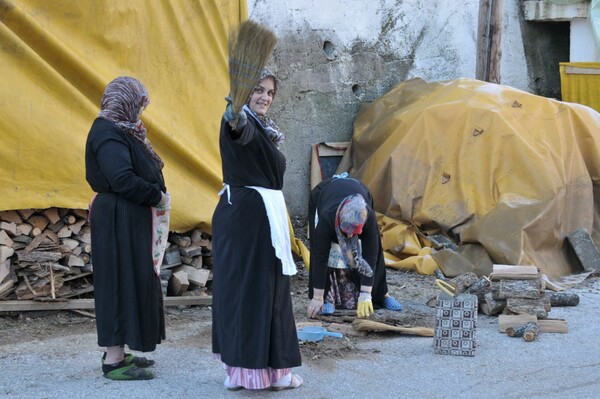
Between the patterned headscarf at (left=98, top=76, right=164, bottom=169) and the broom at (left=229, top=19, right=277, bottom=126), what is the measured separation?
0.82m

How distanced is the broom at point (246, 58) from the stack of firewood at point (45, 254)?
2.33m

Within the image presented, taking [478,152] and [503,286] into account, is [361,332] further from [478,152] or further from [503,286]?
[478,152]

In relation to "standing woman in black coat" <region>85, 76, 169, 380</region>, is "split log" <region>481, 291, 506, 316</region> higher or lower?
lower

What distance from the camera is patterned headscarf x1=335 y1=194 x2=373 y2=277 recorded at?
6223mm

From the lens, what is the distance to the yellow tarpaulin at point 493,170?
27.1 ft

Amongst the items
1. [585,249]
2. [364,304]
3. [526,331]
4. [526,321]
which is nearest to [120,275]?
[364,304]

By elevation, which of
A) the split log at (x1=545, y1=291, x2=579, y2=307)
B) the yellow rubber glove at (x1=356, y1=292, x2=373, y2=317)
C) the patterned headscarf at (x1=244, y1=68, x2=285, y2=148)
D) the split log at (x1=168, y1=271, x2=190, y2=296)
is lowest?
the split log at (x1=545, y1=291, x2=579, y2=307)

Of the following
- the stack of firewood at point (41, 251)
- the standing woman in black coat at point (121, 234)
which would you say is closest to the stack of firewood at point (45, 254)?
the stack of firewood at point (41, 251)

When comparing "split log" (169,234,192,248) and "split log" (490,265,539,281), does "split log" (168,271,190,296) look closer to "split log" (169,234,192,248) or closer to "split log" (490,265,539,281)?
"split log" (169,234,192,248)

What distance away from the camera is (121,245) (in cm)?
496

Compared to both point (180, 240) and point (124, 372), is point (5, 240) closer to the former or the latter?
point (180, 240)

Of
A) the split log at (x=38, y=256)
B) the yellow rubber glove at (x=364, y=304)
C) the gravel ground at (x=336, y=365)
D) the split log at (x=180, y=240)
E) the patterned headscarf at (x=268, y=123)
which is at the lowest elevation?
the gravel ground at (x=336, y=365)

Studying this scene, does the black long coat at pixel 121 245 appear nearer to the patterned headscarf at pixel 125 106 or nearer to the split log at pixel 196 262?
the patterned headscarf at pixel 125 106

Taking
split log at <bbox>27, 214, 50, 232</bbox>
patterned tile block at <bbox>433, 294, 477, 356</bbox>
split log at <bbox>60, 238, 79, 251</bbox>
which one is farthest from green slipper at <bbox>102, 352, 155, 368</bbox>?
patterned tile block at <bbox>433, 294, 477, 356</bbox>
